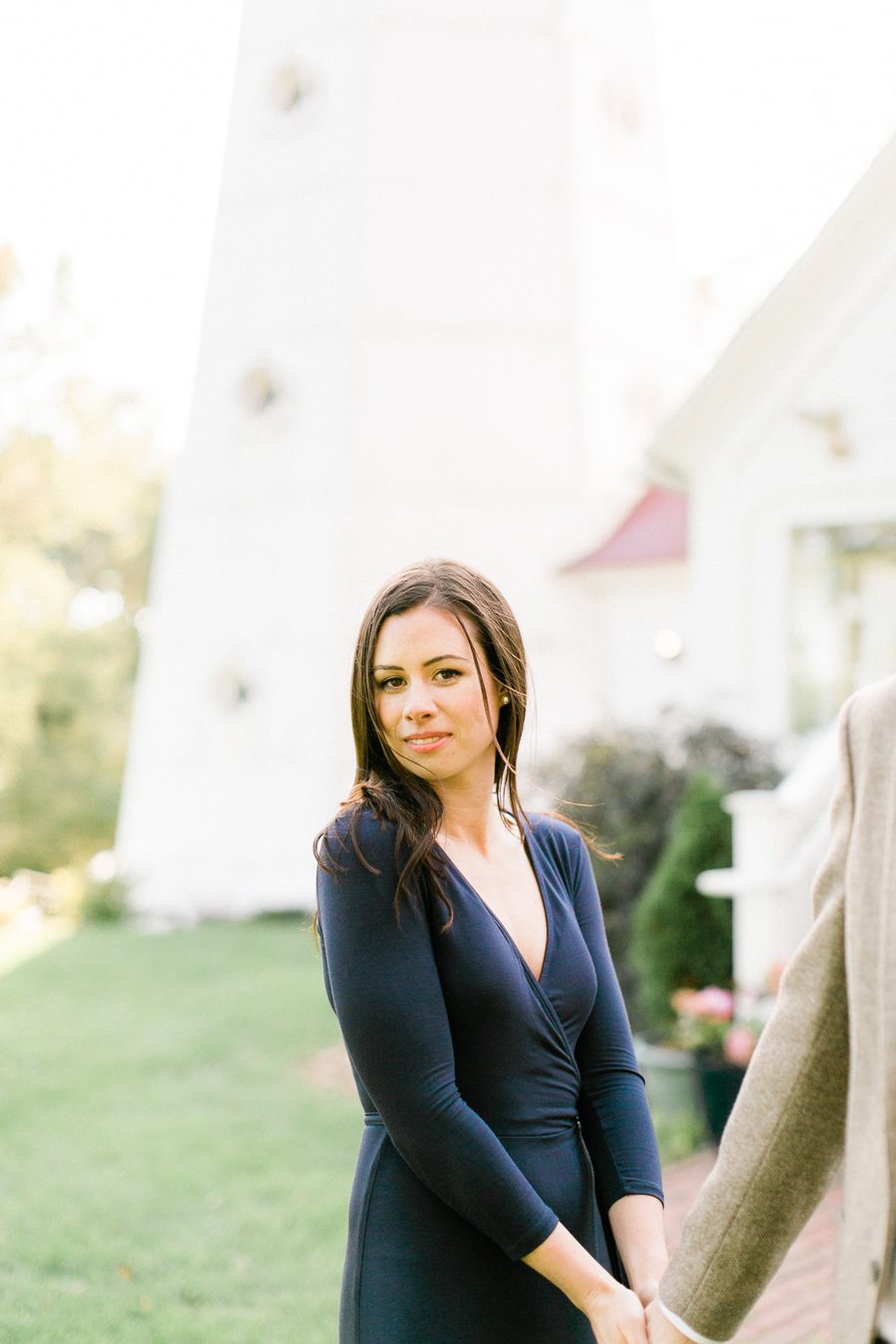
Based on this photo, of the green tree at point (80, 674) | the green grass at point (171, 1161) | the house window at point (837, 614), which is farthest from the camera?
the green tree at point (80, 674)

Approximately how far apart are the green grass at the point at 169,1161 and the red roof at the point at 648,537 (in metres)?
6.17

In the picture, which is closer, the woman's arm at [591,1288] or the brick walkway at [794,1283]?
the woman's arm at [591,1288]

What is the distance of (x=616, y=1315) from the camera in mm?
2152

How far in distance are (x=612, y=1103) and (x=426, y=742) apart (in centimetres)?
72

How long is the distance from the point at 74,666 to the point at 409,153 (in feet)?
65.2

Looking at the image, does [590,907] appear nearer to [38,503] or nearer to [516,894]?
[516,894]

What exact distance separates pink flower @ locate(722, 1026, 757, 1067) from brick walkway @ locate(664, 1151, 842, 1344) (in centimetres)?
52

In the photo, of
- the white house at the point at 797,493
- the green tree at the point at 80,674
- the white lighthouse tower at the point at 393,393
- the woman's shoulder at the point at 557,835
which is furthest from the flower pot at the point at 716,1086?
the green tree at the point at 80,674

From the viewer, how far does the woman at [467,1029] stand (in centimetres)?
212

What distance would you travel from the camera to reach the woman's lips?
7.91 ft

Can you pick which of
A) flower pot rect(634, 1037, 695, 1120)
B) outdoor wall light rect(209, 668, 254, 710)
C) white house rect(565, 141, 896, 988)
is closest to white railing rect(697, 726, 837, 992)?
flower pot rect(634, 1037, 695, 1120)

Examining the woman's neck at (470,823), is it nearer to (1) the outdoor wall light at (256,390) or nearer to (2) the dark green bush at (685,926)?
(2) the dark green bush at (685,926)

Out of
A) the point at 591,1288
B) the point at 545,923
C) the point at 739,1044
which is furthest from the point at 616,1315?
the point at 739,1044

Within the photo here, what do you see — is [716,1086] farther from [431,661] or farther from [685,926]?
[431,661]
